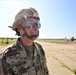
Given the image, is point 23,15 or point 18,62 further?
point 23,15

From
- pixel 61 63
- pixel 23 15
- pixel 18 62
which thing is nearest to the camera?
pixel 18 62

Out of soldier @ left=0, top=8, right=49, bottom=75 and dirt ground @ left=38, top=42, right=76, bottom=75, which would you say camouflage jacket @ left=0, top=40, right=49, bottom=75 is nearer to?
soldier @ left=0, top=8, right=49, bottom=75

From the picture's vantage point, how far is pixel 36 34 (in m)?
2.70

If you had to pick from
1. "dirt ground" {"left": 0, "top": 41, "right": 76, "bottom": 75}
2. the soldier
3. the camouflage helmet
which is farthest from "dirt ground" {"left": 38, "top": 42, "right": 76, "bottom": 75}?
the camouflage helmet

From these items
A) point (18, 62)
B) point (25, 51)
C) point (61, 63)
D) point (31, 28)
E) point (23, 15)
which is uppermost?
point (23, 15)

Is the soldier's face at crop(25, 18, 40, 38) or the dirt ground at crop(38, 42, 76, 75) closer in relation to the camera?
the soldier's face at crop(25, 18, 40, 38)

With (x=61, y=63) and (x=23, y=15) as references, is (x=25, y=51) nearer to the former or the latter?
(x=23, y=15)

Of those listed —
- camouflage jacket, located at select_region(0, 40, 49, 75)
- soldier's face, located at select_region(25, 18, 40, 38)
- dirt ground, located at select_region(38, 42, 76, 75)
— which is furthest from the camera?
dirt ground, located at select_region(38, 42, 76, 75)

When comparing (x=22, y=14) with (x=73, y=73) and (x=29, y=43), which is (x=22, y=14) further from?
(x=73, y=73)

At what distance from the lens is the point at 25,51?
2684 mm

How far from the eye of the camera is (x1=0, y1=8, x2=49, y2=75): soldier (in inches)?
103

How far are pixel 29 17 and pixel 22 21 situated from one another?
0.31 ft

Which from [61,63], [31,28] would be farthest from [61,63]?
[31,28]

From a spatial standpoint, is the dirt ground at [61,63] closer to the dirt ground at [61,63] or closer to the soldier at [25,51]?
the dirt ground at [61,63]
